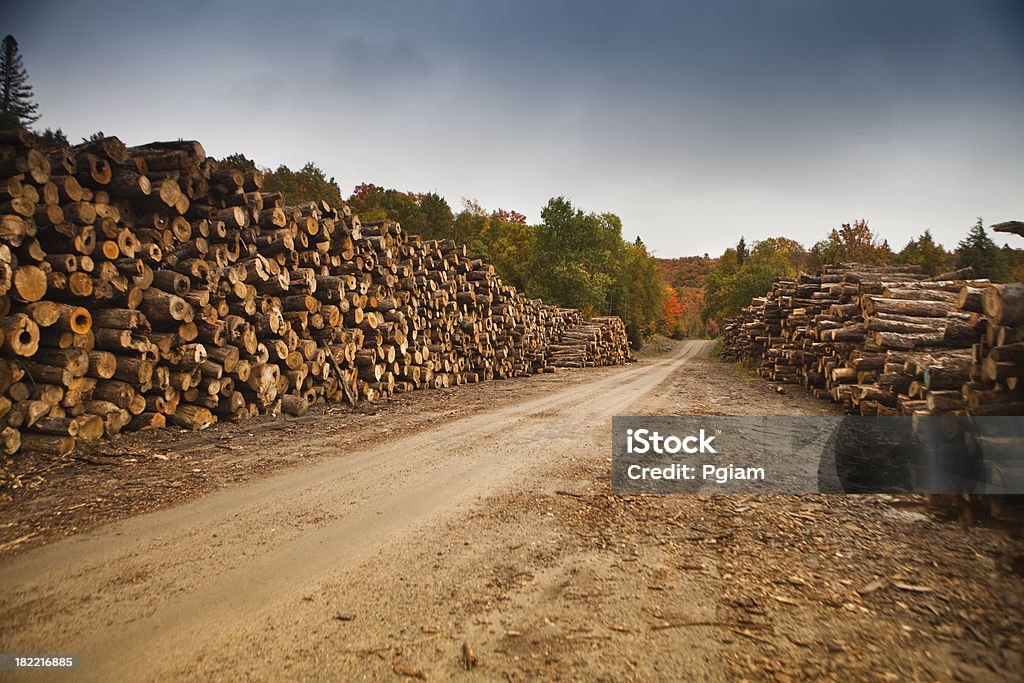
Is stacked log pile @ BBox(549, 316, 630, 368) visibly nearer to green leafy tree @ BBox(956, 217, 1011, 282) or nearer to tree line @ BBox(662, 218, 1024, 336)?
tree line @ BBox(662, 218, 1024, 336)

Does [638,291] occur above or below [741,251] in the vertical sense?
below

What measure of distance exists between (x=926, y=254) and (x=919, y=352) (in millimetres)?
51228

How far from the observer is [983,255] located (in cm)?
3259

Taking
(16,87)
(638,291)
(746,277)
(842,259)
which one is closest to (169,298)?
(16,87)

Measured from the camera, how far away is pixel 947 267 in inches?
1628

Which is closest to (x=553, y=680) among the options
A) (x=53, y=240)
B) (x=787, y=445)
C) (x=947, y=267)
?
(x=787, y=445)

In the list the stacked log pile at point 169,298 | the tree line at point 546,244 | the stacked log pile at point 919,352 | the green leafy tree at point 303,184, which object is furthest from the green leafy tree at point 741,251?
the stacked log pile at point 169,298

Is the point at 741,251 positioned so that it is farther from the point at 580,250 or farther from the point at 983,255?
the point at 580,250

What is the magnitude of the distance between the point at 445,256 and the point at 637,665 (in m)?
12.6

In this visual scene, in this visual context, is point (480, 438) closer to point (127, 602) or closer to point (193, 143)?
point (127, 602)

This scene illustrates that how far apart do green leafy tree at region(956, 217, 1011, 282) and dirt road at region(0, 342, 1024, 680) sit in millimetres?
40437

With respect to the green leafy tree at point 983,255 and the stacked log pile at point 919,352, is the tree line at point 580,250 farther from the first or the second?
the stacked log pile at point 919,352

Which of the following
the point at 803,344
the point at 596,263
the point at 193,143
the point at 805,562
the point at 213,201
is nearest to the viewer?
the point at 805,562

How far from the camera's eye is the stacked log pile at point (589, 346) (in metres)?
21.2
